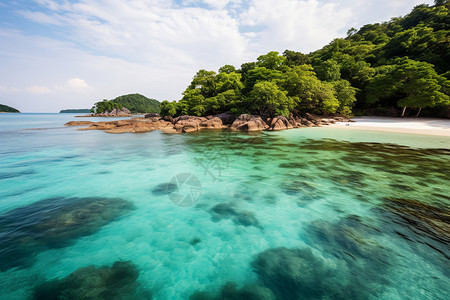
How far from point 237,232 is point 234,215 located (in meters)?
0.73

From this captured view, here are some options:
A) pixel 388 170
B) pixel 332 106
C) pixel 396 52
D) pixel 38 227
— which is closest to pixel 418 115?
pixel 332 106

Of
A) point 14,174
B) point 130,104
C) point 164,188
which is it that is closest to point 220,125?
point 164,188

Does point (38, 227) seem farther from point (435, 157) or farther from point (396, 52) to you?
point (396, 52)

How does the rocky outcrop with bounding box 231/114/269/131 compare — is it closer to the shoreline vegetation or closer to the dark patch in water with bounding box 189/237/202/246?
the shoreline vegetation

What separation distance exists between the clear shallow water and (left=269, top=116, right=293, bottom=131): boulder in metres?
18.0

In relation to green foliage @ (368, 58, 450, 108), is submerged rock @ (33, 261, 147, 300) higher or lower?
lower

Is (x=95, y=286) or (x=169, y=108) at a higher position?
(x=169, y=108)

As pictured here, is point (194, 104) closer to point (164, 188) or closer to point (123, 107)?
point (164, 188)

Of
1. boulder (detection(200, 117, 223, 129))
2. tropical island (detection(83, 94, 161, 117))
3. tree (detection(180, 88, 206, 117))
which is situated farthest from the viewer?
tropical island (detection(83, 94, 161, 117))

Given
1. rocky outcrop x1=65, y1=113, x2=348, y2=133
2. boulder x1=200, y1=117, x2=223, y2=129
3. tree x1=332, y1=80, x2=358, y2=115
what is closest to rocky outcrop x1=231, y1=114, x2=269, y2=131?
rocky outcrop x1=65, y1=113, x2=348, y2=133

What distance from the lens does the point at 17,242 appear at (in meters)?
3.87

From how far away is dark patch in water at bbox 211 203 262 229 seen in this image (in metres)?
4.74

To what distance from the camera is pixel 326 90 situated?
28453 mm

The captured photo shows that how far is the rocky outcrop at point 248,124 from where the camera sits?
2539 cm
